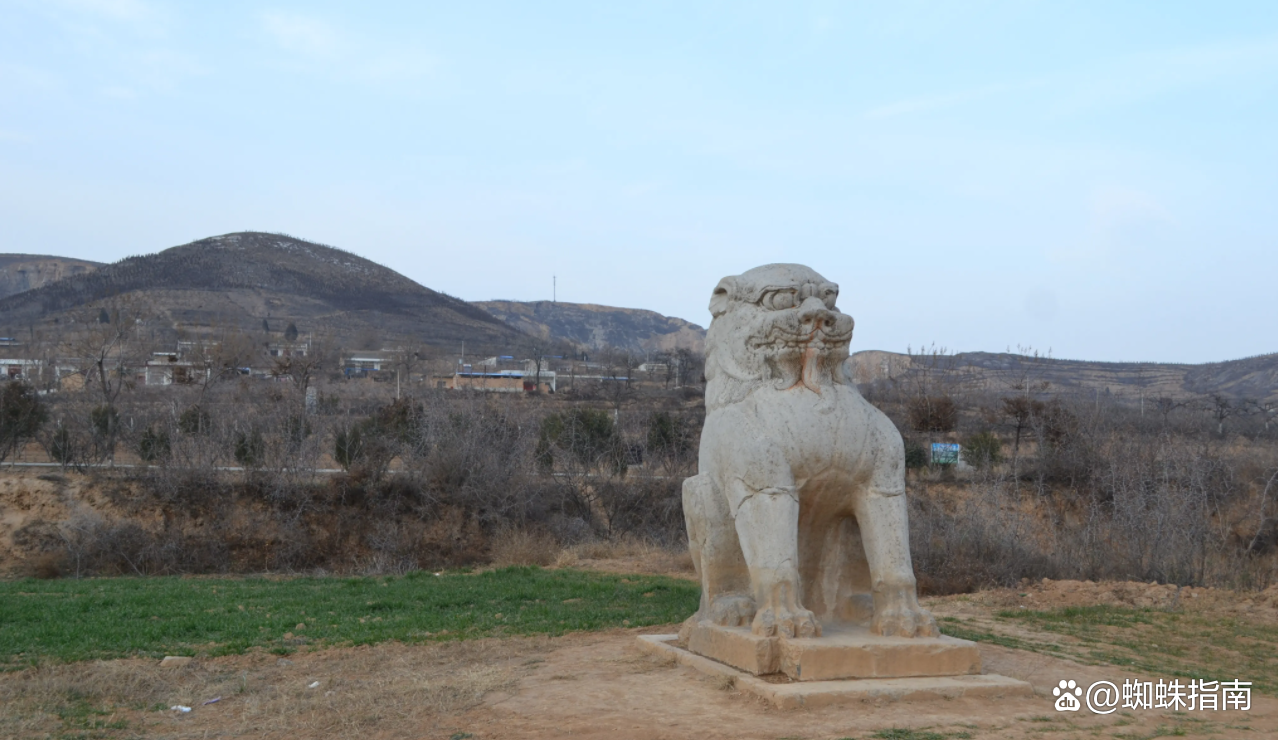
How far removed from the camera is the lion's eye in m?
5.52

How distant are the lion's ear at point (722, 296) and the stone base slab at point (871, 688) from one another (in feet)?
6.36

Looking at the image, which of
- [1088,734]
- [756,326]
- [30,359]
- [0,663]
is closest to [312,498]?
[0,663]

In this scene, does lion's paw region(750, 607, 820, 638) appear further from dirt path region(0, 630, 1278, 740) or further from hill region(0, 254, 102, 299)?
hill region(0, 254, 102, 299)

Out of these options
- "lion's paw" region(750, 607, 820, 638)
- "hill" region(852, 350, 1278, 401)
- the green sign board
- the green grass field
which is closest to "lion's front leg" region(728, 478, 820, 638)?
"lion's paw" region(750, 607, 820, 638)

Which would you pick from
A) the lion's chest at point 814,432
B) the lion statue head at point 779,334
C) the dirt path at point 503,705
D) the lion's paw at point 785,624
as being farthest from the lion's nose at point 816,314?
the dirt path at point 503,705

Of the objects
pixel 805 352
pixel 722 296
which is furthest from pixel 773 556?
pixel 722 296

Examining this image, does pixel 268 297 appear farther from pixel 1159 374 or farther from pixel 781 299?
pixel 781 299

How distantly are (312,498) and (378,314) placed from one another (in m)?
54.8

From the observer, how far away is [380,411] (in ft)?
77.5

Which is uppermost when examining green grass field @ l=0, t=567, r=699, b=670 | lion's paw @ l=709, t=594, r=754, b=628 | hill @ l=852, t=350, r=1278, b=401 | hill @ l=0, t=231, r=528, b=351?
hill @ l=0, t=231, r=528, b=351

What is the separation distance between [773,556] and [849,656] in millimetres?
580

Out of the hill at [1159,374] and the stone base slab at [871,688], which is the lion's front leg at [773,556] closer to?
the stone base slab at [871,688]

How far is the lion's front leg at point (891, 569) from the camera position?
17.1ft

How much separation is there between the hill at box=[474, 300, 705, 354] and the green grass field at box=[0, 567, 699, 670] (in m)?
108
